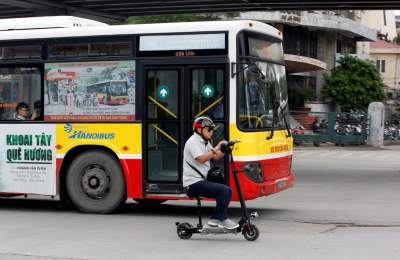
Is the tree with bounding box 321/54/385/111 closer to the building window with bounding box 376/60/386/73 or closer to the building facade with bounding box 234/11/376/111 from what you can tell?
the building facade with bounding box 234/11/376/111

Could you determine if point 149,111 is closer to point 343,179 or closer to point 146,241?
point 146,241

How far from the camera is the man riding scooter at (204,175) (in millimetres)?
8852

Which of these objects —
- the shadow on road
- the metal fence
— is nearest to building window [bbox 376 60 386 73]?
the metal fence

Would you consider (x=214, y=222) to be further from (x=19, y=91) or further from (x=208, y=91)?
(x=19, y=91)

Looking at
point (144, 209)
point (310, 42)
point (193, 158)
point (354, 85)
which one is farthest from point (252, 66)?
point (310, 42)

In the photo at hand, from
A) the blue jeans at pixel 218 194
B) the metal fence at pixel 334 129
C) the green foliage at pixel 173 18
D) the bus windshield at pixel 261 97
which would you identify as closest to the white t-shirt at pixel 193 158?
the blue jeans at pixel 218 194

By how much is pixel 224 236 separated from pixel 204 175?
89cm

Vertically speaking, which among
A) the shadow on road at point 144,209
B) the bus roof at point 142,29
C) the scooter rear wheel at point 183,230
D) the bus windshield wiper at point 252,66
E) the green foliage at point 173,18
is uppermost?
the green foliage at point 173,18

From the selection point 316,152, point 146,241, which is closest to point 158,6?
point 316,152

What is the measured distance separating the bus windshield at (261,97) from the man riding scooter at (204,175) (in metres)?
1.72

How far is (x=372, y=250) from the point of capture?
8367 mm

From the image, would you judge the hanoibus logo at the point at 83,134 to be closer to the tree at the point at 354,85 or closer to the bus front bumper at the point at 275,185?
the bus front bumper at the point at 275,185

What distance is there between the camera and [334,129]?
118ft

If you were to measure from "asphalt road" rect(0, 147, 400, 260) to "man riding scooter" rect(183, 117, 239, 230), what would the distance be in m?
0.34
